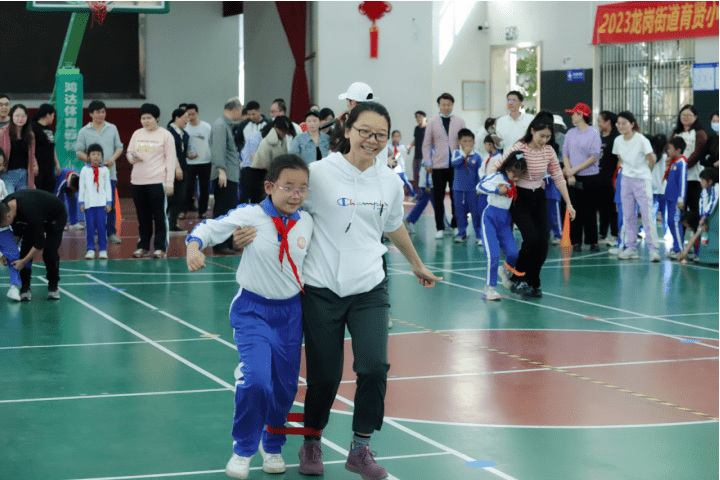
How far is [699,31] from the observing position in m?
20.3

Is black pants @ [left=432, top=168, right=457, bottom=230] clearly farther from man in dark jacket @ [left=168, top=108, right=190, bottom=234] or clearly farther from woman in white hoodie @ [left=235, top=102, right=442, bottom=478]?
woman in white hoodie @ [left=235, top=102, right=442, bottom=478]

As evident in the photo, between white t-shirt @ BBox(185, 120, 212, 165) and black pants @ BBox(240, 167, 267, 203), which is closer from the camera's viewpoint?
black pants @ BBox(240, 167, 267, 203)

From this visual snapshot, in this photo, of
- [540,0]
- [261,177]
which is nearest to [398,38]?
[540,0]

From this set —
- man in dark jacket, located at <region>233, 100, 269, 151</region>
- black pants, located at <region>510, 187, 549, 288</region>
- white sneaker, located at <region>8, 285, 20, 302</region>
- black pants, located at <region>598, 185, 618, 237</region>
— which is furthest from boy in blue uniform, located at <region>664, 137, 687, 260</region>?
white sneaker, located at <region>8, 285, 20, 302</region>

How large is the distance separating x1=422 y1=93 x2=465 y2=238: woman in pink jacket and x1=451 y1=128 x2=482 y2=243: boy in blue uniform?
21cm

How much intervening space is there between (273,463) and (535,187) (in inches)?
209

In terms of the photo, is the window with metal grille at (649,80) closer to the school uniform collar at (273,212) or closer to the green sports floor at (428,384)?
the green sports floor at (428,384)

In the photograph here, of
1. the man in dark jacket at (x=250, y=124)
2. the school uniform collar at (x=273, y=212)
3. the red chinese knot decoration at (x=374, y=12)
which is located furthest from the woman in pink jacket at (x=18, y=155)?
the red chinese knot decoration at (x=374, y=12)

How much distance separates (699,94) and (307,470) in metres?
18.2

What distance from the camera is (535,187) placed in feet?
29.8

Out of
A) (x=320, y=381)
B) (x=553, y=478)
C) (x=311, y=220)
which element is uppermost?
(x=311, y=220)

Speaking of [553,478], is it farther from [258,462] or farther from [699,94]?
[699,94]

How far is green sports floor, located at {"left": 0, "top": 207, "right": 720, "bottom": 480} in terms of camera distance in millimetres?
4641

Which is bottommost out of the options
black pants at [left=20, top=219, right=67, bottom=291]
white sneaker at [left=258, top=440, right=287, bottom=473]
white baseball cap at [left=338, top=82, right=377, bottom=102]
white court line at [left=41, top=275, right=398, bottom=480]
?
white sneaker at [left=258, top=440, right=287, bottom=473]
